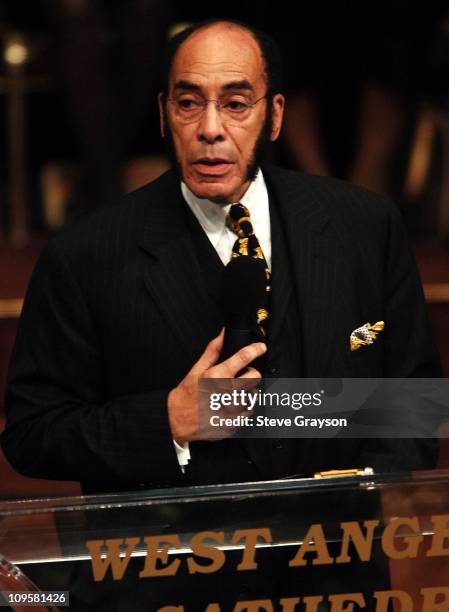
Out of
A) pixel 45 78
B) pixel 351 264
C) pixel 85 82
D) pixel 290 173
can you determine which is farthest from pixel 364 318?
pixel 45 78

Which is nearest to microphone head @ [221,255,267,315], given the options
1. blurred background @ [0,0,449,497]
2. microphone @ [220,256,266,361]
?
microphone @ [220,256,266,361]

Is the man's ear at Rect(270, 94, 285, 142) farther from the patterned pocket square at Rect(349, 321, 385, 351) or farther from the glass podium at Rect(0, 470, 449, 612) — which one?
the glass podium at Rect(0, 470, 449, 612)

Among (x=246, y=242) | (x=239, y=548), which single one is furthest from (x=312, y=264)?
(x=239, y=548)

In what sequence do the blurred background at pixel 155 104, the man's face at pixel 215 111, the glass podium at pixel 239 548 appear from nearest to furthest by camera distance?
1. the glass podium at pixel 239 548
2. the man's face at pixel 215 111
3. the blurred background at pixel 155 104

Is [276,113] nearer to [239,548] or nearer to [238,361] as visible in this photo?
[238,361]

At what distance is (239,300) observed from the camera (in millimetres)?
953

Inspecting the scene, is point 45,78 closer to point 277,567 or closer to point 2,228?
point 2,228

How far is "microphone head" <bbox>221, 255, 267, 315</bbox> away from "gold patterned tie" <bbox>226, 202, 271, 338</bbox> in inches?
2.8

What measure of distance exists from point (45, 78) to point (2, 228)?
33cm

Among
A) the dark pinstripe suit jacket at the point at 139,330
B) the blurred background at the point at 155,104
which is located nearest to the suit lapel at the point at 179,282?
Result: the dark pinstripe suit jacket at the point at 139,330

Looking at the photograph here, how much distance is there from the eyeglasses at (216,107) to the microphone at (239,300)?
5.8 inches

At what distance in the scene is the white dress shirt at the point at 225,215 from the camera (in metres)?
1.10

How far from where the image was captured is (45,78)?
251 cm

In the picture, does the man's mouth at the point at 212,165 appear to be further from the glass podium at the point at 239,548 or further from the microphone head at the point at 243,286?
the glass podium at the point at 239,548
